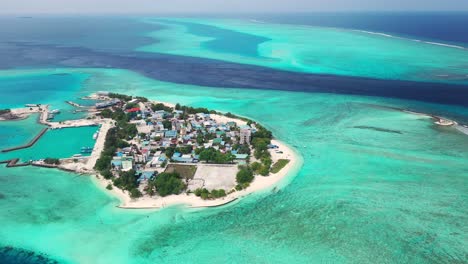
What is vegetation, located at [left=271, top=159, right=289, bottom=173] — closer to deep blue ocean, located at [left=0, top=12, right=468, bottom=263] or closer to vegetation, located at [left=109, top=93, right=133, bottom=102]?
deep blue ocean, located at [left=0, top=12, right=468, bottom=263]

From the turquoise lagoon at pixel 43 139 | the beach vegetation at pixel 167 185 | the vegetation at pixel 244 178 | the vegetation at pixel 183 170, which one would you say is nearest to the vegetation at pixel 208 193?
the beach vegetation at pixel 167 185

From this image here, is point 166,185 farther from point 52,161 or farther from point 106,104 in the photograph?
point 106,104

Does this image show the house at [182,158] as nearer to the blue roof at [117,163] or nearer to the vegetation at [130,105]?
the blue roof at [117,163]

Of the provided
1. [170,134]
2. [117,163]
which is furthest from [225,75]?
[117,163]

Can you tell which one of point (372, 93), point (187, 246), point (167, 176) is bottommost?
point (187, 246)

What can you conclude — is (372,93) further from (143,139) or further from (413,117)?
(143,139)

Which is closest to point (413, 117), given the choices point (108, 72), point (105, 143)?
point (105, 143)

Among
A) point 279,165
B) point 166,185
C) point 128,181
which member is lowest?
point 128,181

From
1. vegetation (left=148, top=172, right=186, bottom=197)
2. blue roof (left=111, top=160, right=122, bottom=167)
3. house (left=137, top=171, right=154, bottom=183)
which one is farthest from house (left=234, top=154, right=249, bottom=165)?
blue roof (left=111, top=160, right=122, bottom=167)
